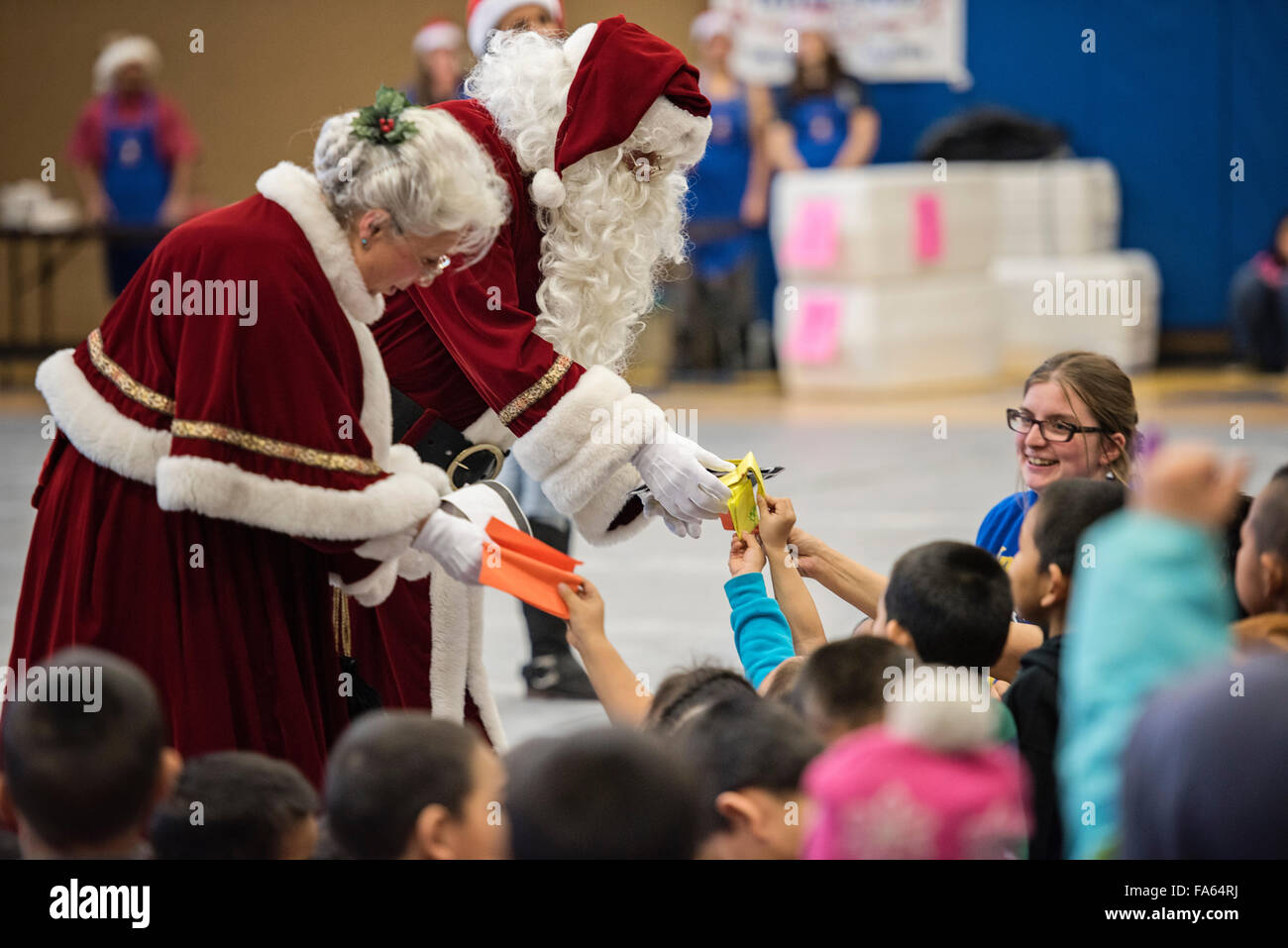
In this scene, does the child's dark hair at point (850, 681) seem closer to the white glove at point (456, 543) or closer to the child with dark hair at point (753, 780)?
the child with dark hair at point (753, 780)

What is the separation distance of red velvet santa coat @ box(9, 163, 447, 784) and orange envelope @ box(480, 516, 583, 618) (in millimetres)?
121

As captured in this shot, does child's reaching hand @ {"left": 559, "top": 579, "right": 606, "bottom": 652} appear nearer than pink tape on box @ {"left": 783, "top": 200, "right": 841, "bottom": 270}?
Yes

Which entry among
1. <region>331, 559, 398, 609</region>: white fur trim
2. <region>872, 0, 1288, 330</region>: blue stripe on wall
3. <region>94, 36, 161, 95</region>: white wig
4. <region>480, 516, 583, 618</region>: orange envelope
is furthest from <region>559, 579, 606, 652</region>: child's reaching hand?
<region>872, 0, 1288, 330</region>: blue stripe on wall

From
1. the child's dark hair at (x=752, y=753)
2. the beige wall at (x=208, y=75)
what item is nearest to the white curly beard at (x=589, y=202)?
the child's dark hair at (x=752, y=753)

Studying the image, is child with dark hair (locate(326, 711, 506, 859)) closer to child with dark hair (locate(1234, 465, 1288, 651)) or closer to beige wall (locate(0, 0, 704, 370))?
child with dark hair (locate(1234, 465, 1288, 651))

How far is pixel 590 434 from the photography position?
109 inches

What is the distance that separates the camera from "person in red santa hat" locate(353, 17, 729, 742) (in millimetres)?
2822

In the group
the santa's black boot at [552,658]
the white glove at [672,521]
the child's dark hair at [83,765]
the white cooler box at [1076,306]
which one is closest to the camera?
the child's dark hair at [83,765]

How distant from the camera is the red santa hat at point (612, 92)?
9.69ft

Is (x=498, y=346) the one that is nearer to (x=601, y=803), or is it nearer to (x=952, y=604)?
(x=952, y=604)

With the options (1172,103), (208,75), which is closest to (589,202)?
(1172,103)

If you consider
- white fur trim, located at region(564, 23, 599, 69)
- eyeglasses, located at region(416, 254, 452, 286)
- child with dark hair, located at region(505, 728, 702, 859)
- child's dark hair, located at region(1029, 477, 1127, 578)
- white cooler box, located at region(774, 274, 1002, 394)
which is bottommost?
white cooler box, located at region(774, 274, 1002, 394)

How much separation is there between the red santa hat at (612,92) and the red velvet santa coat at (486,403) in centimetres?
12

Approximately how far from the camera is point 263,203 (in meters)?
2.38
